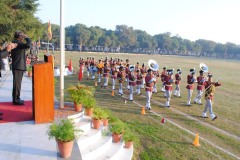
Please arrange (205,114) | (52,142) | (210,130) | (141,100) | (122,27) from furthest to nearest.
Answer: (122,27)
(141,100)
(205,114)
(210,130)
(52,142)

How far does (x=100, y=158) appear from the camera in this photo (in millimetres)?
6914

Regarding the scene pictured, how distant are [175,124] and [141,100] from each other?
5.17m

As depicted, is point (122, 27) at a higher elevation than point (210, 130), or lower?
higher

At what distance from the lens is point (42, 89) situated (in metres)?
7.40

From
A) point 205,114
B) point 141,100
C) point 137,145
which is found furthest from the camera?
point 141,100

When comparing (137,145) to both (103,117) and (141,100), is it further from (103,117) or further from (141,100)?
(141,100)

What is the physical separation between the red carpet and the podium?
69 cm

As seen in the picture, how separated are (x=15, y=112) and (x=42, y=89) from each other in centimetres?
187

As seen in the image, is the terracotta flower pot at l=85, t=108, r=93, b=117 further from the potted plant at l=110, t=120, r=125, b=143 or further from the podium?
the podium

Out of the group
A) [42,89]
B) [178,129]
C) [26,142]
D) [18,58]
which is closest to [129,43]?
[178,129]

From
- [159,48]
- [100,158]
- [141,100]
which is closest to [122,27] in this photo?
[159,48]

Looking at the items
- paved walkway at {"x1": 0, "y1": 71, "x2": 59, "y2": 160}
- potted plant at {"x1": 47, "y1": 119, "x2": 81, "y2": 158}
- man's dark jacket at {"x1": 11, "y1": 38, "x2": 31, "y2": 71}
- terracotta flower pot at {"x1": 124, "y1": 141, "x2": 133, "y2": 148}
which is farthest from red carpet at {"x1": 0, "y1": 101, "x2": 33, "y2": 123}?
terracotta flower pot at {"x1": 124, "y1": 141, "x2": 133, "y2": 148}

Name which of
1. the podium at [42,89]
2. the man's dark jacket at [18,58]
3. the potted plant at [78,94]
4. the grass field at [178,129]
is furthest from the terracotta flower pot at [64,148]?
the man's dark jacket at [18,58]

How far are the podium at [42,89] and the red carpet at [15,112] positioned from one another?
2.25 ft
